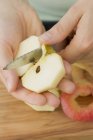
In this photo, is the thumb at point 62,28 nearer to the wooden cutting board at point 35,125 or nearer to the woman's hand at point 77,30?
the woman's hand at point 77,30

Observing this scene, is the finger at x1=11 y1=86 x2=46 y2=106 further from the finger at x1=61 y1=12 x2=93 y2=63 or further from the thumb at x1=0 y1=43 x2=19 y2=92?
the finger at x1=61 y1=12 x2=93 y2=63

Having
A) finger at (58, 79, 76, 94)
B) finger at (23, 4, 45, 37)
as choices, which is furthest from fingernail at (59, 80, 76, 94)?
finger at (23, 4, 45, 37)

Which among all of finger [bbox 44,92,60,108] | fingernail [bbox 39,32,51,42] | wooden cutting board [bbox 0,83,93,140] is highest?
fingernail [bbox 39,32,51,42]

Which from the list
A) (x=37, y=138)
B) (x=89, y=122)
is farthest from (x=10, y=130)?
(x=89, y=122)

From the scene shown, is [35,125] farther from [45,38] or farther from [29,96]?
[45,38]

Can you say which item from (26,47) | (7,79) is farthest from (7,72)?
(26,47)

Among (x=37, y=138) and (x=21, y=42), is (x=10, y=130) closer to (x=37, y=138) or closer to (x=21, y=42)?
(x=37, y=138)
